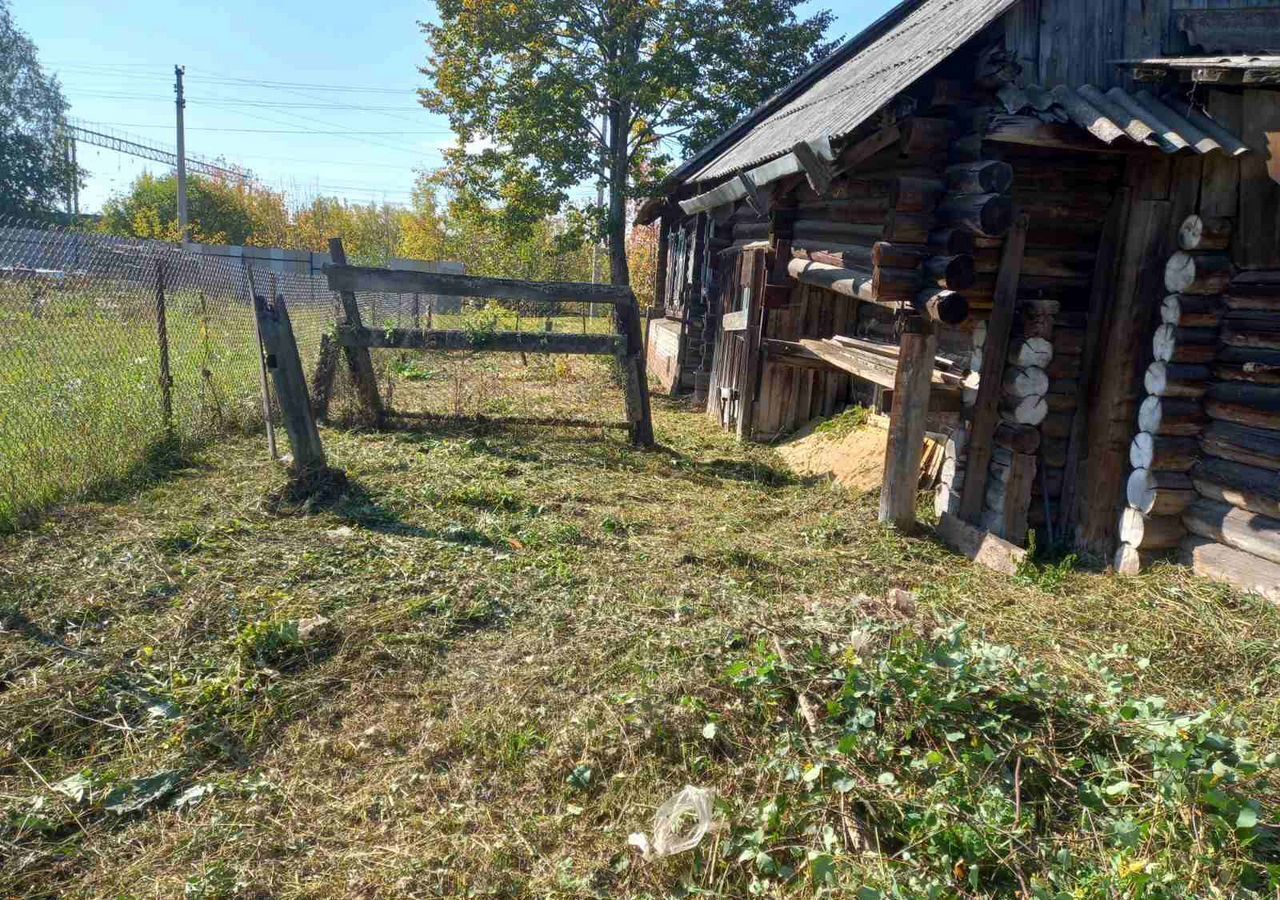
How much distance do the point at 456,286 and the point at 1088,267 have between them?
543cm

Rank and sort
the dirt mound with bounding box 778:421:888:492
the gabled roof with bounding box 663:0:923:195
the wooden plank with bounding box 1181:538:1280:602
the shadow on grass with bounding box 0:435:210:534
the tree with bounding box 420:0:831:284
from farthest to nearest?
the tree with bounding box 420:0:831:284 < the gabled roof with bounding box 663:0:923:195 < the dirt mound with bounding box 778:421:888:492 < the shadow on grass with bounding box 0:435:210:534 < the wooden plank with bounding box 1181:538:1280:602

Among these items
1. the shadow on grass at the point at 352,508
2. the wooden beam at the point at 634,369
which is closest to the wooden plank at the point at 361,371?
the shadow on grass at the point at 352,508

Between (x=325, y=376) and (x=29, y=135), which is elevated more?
(x=29, y=135)

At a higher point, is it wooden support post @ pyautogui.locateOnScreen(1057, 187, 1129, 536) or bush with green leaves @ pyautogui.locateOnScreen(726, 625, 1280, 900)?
wooden support post @ pyautogui.locateOnScreen(1057, 187, 1129, 536)

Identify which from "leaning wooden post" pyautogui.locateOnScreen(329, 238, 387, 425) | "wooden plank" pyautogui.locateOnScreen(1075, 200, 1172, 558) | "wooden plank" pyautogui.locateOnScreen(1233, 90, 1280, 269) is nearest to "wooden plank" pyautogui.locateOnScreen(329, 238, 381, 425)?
"leaning wooden post" pyautogui.locateOnScreen(329, 238, 387, 425)

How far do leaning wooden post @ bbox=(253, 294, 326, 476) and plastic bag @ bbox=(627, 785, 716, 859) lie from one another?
4.42 m

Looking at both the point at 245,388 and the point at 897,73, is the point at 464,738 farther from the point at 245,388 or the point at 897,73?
the point at 245,388

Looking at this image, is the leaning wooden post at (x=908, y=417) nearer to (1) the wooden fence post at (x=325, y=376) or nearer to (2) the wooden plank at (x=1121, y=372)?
(2) the wooden plank at (x=1121, y=372)

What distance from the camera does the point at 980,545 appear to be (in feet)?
17.5

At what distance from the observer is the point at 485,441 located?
7.86 metres

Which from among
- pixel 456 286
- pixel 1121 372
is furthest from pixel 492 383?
pixel 1121 372

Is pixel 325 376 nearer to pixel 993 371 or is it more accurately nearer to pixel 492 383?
pixel 492 383

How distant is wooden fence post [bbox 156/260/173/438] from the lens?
6.82 metres

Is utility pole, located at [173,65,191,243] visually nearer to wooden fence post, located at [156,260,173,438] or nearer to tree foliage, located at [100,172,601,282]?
tree foliage, located at [100,172,601,282]
